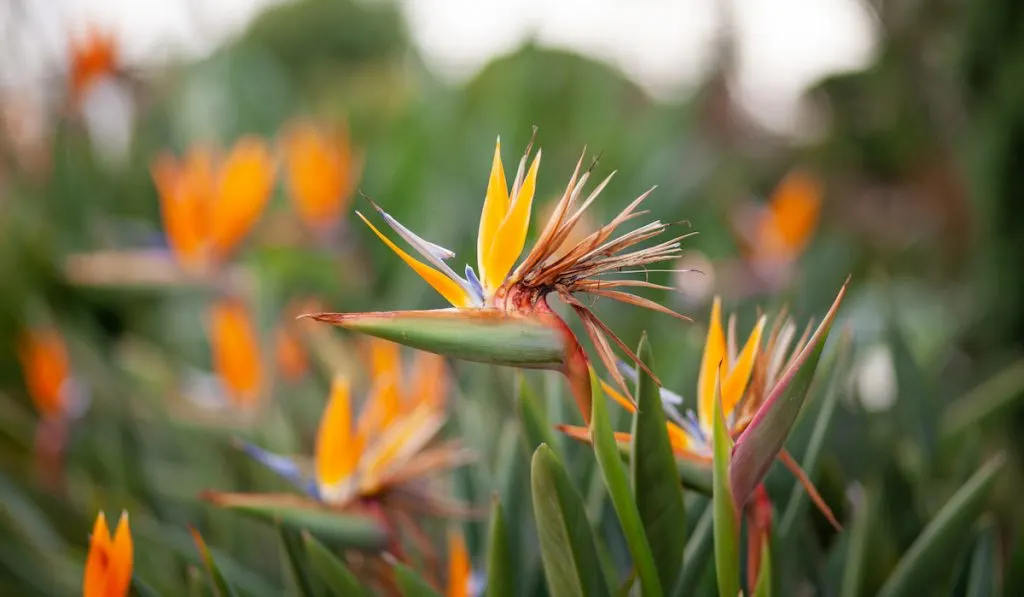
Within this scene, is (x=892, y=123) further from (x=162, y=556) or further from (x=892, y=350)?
(x=162, y=556)

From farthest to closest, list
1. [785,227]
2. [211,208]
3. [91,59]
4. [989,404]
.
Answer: [91,59] < [785,227] < [211,208] < [989,404]

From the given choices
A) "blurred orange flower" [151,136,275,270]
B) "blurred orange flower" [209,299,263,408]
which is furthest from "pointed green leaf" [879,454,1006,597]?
"blurred orange flower" [151,136,275,270]

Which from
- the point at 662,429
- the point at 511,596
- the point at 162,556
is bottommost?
the point at 162,556

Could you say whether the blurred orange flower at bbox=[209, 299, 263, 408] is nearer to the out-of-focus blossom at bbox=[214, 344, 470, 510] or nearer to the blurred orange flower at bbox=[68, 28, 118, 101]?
the out-of-focus blossom at bbox=[214, 344, 470, 510]

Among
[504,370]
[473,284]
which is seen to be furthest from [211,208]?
[473,284]

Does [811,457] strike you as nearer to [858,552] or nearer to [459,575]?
[858,552]

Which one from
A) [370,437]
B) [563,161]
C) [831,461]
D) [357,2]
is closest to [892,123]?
[563,161]
